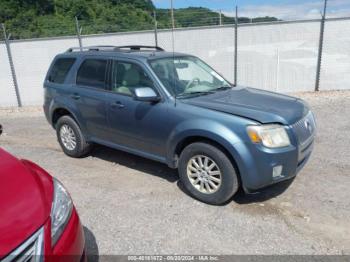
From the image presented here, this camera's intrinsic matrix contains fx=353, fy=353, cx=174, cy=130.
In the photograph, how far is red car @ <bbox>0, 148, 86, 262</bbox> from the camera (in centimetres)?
201

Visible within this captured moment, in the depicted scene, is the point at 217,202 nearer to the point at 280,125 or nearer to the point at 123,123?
the point at 280,125

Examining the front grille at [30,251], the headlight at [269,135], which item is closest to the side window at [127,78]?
the headlight at [269,135]

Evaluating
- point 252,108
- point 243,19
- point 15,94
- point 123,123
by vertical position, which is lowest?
point 15,94

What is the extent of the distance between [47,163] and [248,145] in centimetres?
354

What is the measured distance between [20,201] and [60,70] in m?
4.17

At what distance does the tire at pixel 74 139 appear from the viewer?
18.6ft

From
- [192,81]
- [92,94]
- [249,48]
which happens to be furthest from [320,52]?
[92,94]

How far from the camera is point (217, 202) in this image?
13.3 ft

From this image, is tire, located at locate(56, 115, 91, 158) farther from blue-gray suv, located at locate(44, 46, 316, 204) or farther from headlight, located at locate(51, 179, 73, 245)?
headlight, located at locate(51, 179, 73, 245)

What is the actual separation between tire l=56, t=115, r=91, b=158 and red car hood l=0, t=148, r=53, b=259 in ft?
9.79

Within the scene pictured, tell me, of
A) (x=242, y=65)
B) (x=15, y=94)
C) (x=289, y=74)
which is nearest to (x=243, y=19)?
(x=242, y=65)

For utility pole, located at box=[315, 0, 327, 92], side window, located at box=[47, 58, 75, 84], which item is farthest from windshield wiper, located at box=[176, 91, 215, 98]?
utility pole, located at box=[315, 0, 327, 92]

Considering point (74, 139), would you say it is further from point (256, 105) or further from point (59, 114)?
point (256, 105)

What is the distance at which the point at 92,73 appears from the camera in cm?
539
